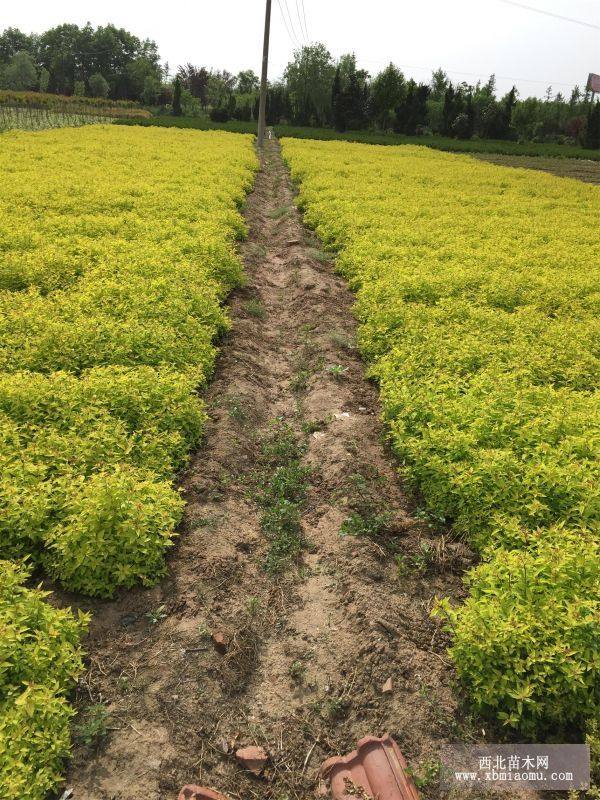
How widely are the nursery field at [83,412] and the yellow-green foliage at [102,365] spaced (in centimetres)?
2

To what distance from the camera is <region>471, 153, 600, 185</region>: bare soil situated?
39.6 metres

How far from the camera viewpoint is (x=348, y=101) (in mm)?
76062

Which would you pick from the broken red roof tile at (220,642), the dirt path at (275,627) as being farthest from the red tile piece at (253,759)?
the broken red roof tile at (220,642)

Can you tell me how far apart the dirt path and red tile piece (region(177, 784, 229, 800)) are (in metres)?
0.12

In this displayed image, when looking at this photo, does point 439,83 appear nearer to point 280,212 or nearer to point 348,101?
point 348,101

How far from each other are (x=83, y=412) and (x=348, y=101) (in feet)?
270

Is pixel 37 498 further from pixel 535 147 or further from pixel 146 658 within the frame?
pixel 535 147

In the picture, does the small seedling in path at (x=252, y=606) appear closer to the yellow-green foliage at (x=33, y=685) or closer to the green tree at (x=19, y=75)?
the yellow-green foliage at (x=33, y=685)

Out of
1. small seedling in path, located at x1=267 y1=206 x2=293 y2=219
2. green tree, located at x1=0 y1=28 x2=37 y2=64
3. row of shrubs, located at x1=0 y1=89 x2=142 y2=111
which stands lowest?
small seedling in path, located at x1=267 y1=206 x2=293 y2=219

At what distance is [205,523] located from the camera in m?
5.25

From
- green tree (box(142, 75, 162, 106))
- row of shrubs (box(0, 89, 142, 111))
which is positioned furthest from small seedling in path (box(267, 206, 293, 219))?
green tree (box(142, 75, 162, 106))

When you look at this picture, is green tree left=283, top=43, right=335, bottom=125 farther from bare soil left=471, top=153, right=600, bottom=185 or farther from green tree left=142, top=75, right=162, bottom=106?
bare soil left=471, top=153, right=600, bottom=185

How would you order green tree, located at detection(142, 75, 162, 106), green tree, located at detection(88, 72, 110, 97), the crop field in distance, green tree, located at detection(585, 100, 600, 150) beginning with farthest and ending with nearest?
1. green tree, located at detection(88, 72, 110, 97)
2. green tree, located at detection(142, 75, 162, 106)
3. green tree, located at detection(585, 100, 600, 150)
4. the crop field in distance

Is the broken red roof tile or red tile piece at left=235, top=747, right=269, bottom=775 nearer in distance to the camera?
red tile piece at left=235, top=747, right=269, bottom=775
